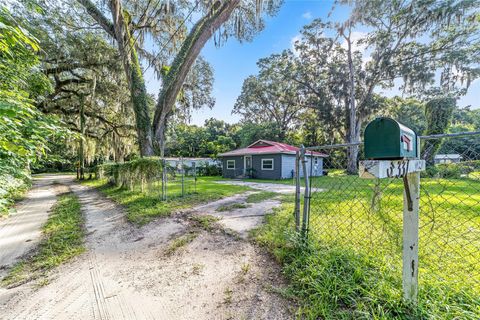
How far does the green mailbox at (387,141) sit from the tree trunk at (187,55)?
7.50 meters

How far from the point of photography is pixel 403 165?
121cm

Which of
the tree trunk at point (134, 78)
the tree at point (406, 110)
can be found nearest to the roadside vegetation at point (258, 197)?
the tree trunk at point (134, 78)

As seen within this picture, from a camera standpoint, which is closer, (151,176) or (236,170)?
(151,176)

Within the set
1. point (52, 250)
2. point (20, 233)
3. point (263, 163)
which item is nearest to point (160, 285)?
point (52, 250)

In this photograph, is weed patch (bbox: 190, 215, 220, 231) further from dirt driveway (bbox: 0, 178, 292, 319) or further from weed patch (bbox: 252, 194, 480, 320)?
weed patch (bbox: 252, 194, 480, 320)

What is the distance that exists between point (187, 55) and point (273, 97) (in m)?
16.1

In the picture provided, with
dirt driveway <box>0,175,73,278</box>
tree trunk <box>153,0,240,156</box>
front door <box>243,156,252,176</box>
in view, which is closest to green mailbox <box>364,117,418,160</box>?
dirt driveway <box>0,175,73,278</box>

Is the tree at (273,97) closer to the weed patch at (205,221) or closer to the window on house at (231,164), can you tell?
the window on house at (231,164)

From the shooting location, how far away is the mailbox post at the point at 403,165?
3.77ft

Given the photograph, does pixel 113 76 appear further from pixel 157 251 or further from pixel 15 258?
pixel 157 251

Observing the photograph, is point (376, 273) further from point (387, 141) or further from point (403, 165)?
point (387, 141)

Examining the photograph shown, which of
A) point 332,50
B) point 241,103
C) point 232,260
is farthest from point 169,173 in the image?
point 241,103

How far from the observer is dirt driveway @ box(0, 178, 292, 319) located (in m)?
1.74

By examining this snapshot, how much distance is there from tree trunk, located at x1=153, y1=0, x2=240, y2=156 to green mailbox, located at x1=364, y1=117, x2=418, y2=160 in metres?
7.50
